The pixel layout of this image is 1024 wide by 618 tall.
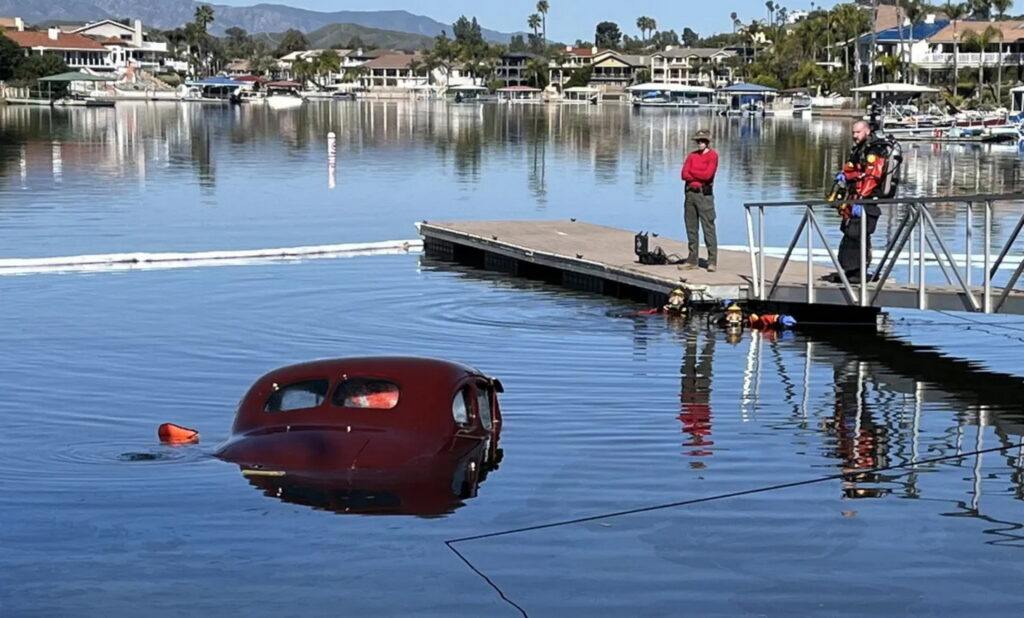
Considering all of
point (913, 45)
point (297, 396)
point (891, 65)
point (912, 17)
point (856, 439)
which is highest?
point (912, 17)

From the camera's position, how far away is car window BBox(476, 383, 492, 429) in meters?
15.5

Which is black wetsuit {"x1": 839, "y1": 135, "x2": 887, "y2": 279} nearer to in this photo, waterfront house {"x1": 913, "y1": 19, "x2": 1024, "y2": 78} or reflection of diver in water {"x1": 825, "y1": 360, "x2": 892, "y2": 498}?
reflection of diver in water {"x1": 825, "y1": 360, "x2": 892, "y2": 498}

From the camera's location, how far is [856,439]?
17.0m

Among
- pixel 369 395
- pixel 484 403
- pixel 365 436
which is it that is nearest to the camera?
pixel 365 436

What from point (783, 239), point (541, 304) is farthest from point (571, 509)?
point (783, 239)

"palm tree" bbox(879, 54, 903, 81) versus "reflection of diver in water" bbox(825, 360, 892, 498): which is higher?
"palm tree" bbox(879, 54, 903, 81)

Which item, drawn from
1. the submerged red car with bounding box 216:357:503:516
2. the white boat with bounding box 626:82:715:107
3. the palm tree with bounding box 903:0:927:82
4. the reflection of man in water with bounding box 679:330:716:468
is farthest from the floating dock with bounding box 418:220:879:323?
the white boat with bounding box 626:82:715:107

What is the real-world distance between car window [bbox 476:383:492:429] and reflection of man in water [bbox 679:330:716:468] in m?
1.96

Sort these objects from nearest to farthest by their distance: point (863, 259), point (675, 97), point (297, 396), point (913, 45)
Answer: point (297, 396) → point (863, 259) → point (913, 45) → point (675, 97)

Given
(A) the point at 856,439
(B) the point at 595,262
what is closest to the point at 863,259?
(A) the point at 856,439

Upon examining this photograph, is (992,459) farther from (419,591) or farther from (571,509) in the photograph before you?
(419,591)

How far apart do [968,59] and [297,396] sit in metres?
136

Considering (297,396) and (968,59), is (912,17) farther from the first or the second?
(297,396)

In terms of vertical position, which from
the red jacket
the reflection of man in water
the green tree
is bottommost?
the reflection of man in water
